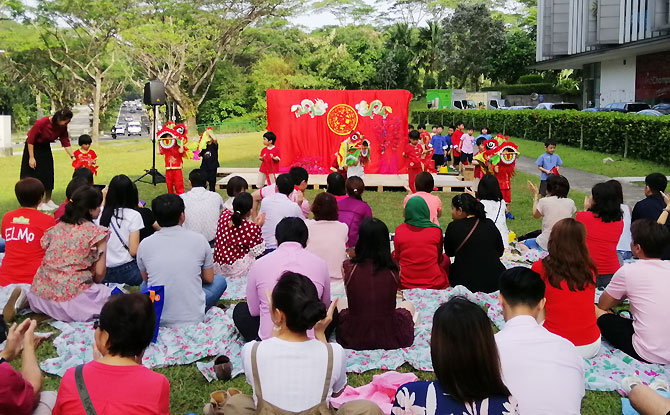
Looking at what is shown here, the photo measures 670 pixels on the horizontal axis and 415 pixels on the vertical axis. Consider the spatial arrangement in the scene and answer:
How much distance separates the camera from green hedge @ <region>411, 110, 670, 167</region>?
17.1 m

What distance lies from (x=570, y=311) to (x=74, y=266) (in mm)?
3665

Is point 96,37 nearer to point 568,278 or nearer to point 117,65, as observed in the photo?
point 117,65

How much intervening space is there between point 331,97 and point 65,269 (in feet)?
37.2

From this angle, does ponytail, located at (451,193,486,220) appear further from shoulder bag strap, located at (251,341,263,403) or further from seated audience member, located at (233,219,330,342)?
shoulder bag strap, located at (251,341,263,403)

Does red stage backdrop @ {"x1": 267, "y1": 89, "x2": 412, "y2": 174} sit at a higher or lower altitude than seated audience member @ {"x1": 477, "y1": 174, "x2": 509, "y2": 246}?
higher

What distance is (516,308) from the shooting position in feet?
11.5

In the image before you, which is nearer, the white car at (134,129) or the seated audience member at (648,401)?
the seated audience member at (648,401)

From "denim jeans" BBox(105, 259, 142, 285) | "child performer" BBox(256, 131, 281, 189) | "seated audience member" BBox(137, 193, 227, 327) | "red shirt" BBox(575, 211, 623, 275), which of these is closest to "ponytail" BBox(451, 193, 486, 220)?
"red shirt" BBox(575, 211, 623, 275)

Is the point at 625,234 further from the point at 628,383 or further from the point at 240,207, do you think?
the point at 240,207

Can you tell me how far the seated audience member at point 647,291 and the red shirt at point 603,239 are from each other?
151 cm

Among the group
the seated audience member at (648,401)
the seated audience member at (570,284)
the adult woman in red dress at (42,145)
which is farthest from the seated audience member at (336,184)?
the adult woman in red dress at (42,145)

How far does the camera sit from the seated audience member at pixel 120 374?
8.89 feet

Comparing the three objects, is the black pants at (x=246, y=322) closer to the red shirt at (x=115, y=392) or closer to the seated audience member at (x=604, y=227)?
the red shirt at (x=115, y=392)

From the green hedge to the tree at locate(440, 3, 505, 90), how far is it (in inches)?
690
